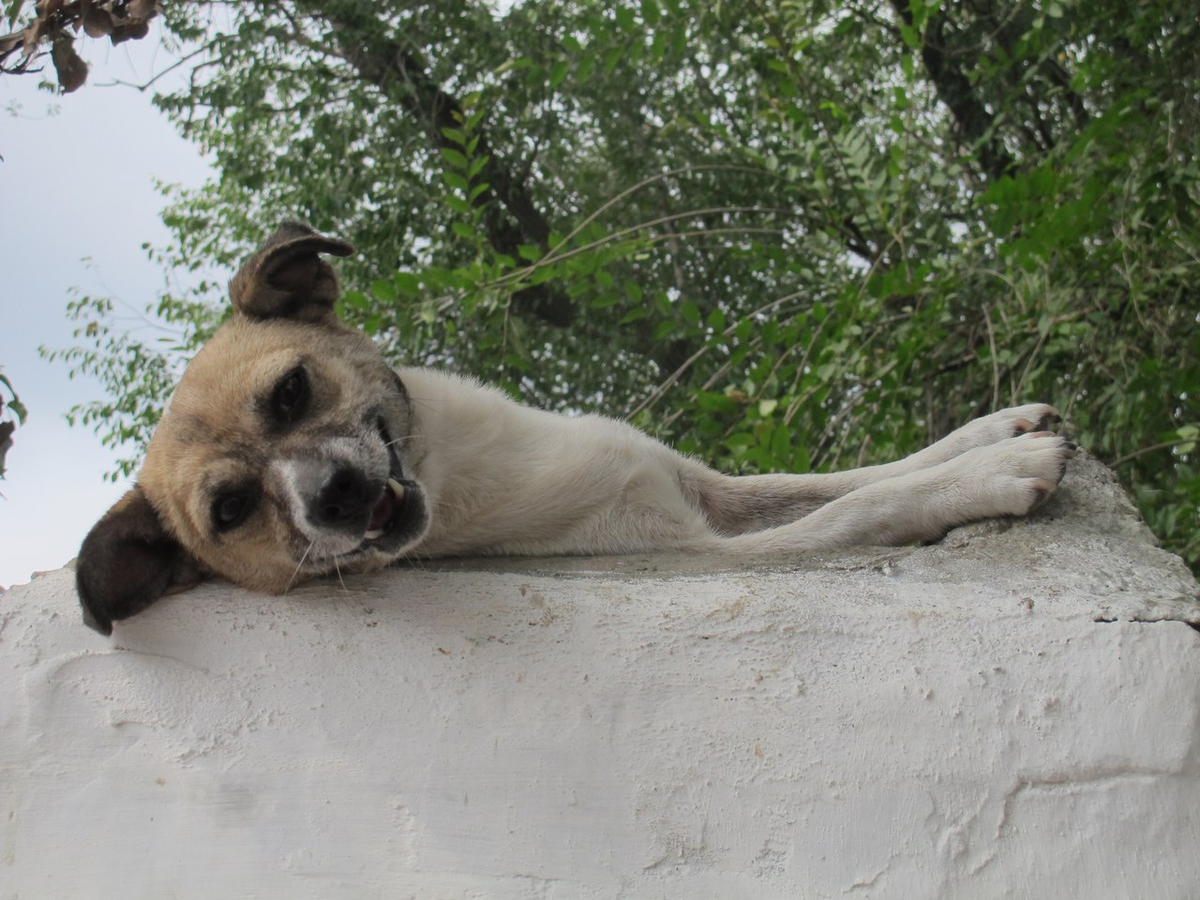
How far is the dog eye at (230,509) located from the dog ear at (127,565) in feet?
0.42

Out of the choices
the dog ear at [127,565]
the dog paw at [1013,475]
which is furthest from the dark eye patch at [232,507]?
the dog paw at [1013,475]

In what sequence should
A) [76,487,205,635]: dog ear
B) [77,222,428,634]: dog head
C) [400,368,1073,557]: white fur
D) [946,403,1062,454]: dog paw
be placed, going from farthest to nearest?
1. [946,403,1062,454]: dog paw
2. [400,368,1073,557]: white fur
3. [77,222,428,634]: dog head
4. [76,487,205,635]: dog ear

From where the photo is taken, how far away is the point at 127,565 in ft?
9.46

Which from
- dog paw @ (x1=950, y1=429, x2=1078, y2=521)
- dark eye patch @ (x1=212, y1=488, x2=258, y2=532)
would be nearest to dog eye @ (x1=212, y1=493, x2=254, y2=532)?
dark eye patch @ (x1=212, y1=488, x2=258, y2=532)

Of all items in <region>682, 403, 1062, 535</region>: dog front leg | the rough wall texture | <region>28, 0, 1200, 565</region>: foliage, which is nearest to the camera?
the rough wall texture

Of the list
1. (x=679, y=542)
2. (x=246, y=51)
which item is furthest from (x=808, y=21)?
(x=679, y=542)

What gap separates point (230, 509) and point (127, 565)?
1.20 ft

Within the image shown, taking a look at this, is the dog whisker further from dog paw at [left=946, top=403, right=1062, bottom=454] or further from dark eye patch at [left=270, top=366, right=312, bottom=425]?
dog paw at [left=946, top=403, right=1062, bottom=454]

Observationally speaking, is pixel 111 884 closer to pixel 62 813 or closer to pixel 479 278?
pixel 62 813

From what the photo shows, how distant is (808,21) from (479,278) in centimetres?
341

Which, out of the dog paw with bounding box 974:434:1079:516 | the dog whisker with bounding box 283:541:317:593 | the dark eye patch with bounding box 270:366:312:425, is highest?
the dark eye patch with bounding box 270:366:312:425

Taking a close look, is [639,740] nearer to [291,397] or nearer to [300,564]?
[300,564]

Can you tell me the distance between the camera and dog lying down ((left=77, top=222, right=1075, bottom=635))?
3059mm

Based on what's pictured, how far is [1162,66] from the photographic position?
18.0 feet
